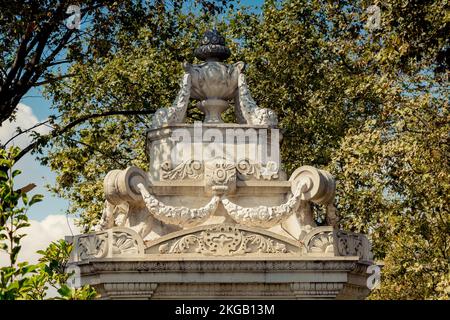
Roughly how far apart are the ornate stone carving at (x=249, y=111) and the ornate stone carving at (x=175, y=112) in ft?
2.36

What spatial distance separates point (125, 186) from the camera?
13242mm

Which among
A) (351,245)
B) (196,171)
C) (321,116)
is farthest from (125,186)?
(321,116)

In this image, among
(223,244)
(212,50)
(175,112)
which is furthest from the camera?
(212,50)

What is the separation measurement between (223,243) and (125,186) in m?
1.47

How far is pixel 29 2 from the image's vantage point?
1981cm

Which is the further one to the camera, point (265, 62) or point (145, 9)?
point (265, 62)

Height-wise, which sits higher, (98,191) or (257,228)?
(98,191)

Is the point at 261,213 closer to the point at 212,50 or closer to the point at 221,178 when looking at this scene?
the point at 221,178

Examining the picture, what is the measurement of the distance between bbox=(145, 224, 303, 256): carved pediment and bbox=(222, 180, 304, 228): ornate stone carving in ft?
1.18
